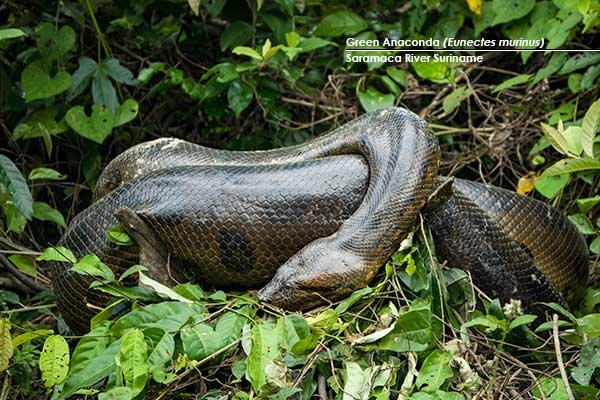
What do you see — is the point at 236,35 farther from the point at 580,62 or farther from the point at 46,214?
the point at 580,62

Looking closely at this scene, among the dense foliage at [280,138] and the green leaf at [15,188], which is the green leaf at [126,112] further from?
the green leaf at [15,188]

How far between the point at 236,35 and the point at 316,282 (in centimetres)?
297

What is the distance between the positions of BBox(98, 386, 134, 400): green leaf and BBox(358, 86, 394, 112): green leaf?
3343 mm

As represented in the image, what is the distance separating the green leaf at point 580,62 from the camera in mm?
6008

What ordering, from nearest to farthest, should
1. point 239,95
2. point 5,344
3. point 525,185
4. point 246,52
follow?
point 5,344 → point 525,185 → point 246,52 → point 239,95

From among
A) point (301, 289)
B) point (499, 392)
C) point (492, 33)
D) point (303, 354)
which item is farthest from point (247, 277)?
point (492, 33)

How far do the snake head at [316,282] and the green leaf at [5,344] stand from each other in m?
1.06

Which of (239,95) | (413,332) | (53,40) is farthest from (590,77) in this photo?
(53,40)

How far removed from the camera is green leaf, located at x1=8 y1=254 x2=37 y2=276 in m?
5.31

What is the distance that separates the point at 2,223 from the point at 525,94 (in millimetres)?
3560

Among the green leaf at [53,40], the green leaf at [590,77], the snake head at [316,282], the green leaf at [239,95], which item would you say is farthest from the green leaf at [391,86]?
the snake head at [316,282]

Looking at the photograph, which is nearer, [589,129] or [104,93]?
[589,129]

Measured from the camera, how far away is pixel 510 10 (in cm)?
643

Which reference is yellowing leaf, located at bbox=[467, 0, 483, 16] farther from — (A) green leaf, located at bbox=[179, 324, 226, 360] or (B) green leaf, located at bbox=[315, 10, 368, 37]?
(A) green leaf, located at bbox=[179, 324, 226, 360]
